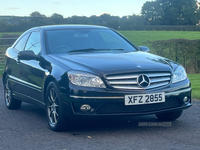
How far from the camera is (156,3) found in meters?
57.2

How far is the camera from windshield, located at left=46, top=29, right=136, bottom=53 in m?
6.43

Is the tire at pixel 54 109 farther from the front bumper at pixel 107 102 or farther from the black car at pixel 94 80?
the front bumper at pixel 107 102

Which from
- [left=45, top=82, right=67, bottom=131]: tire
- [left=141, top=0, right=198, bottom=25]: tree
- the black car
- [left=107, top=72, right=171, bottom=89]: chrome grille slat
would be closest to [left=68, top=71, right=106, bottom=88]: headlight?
the black car

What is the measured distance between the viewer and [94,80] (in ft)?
16.8

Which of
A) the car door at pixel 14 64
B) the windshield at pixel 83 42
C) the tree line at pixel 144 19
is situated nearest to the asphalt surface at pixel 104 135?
the car door at pixel 14 64

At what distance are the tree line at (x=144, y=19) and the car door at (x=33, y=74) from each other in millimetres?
14414

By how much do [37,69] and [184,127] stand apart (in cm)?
248

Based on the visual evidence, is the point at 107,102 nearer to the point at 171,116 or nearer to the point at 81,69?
the point at 81,69

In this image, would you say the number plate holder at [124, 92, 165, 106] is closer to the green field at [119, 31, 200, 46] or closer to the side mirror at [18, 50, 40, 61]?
the side mirror at [18, 50, 40, 61]

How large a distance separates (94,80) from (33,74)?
1605 mm

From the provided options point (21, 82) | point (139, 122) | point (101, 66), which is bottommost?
point (139, 122)

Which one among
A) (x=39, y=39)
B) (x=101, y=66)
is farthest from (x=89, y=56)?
(x=39, y=39)

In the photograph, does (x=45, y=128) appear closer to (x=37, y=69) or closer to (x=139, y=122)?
(x=37, y=69)

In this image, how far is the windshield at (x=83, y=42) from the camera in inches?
253
